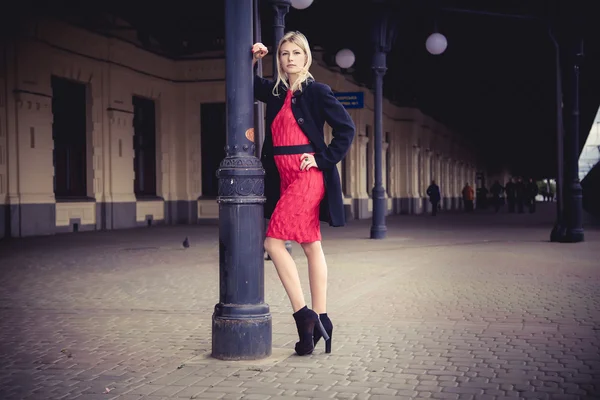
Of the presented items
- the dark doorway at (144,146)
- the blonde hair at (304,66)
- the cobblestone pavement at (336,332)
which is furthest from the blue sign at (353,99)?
the blonde hair at (304,66)

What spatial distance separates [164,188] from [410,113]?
17659 mm

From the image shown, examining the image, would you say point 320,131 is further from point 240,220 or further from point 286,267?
point 286,267

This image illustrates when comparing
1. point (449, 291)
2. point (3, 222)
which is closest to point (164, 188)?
point (3, 222)

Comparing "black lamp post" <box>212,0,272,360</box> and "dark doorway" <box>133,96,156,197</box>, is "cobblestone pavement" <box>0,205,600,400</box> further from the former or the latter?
"dark doorway" <box>133,96,156,197</box>

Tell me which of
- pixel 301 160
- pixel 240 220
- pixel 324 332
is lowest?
pixel 324 332

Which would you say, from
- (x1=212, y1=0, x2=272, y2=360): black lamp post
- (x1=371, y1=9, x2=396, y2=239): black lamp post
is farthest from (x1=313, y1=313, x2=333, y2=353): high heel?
(x1=371, y1=9, x2=396, y2=239): black lamp post

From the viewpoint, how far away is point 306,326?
192 inches

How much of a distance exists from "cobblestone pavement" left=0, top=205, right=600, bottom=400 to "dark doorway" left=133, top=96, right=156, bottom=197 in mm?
11952

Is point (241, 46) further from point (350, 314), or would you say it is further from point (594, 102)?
point (594, 102)

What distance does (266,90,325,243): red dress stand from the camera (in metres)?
4.80

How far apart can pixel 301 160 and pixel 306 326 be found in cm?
104

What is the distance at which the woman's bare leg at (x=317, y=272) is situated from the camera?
4.97 meters

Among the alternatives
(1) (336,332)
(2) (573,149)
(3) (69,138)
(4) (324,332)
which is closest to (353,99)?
(2) (573,149)

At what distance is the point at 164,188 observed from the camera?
24.5 m
